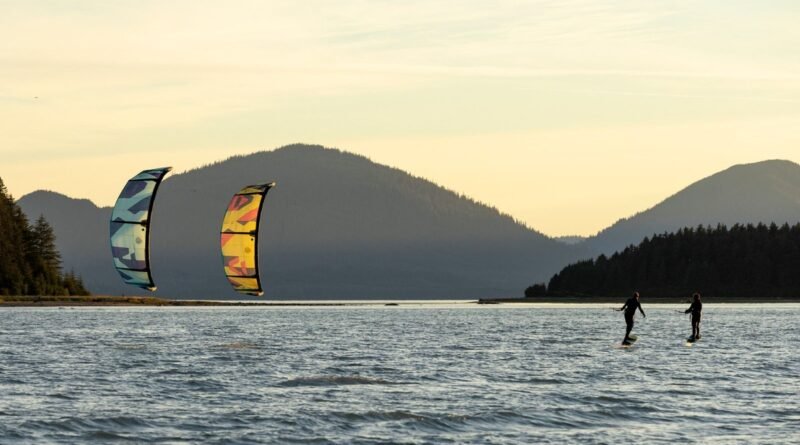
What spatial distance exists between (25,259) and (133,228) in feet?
392

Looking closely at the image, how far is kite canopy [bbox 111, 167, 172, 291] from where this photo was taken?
71000mm

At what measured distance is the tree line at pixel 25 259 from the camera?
182m

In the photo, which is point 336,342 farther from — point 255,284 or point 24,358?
point 24,358

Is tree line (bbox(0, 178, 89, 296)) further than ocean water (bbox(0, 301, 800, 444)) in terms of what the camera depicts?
Yes

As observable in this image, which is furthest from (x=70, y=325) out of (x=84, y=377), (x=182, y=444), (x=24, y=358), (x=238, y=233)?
(x=182, y=444)

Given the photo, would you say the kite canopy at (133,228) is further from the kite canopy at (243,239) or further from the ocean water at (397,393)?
the kite canopy at (243,239)

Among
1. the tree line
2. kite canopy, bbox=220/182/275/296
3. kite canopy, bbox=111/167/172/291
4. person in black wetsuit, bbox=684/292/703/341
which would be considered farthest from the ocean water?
the tree line

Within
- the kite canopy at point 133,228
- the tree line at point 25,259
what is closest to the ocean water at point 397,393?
the kite canopy at point 133,228

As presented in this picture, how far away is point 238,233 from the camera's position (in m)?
76.9

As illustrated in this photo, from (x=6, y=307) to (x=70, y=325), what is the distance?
69.0m

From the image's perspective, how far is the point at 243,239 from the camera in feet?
251

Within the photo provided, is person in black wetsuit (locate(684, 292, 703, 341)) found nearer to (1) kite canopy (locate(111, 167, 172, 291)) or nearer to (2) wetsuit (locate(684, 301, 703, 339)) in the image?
(2) wetsuit (locate(684, 301, 703, 339))

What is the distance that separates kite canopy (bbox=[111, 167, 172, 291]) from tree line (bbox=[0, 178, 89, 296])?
11421 cm

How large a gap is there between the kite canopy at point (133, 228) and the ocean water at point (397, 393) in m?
3.89
